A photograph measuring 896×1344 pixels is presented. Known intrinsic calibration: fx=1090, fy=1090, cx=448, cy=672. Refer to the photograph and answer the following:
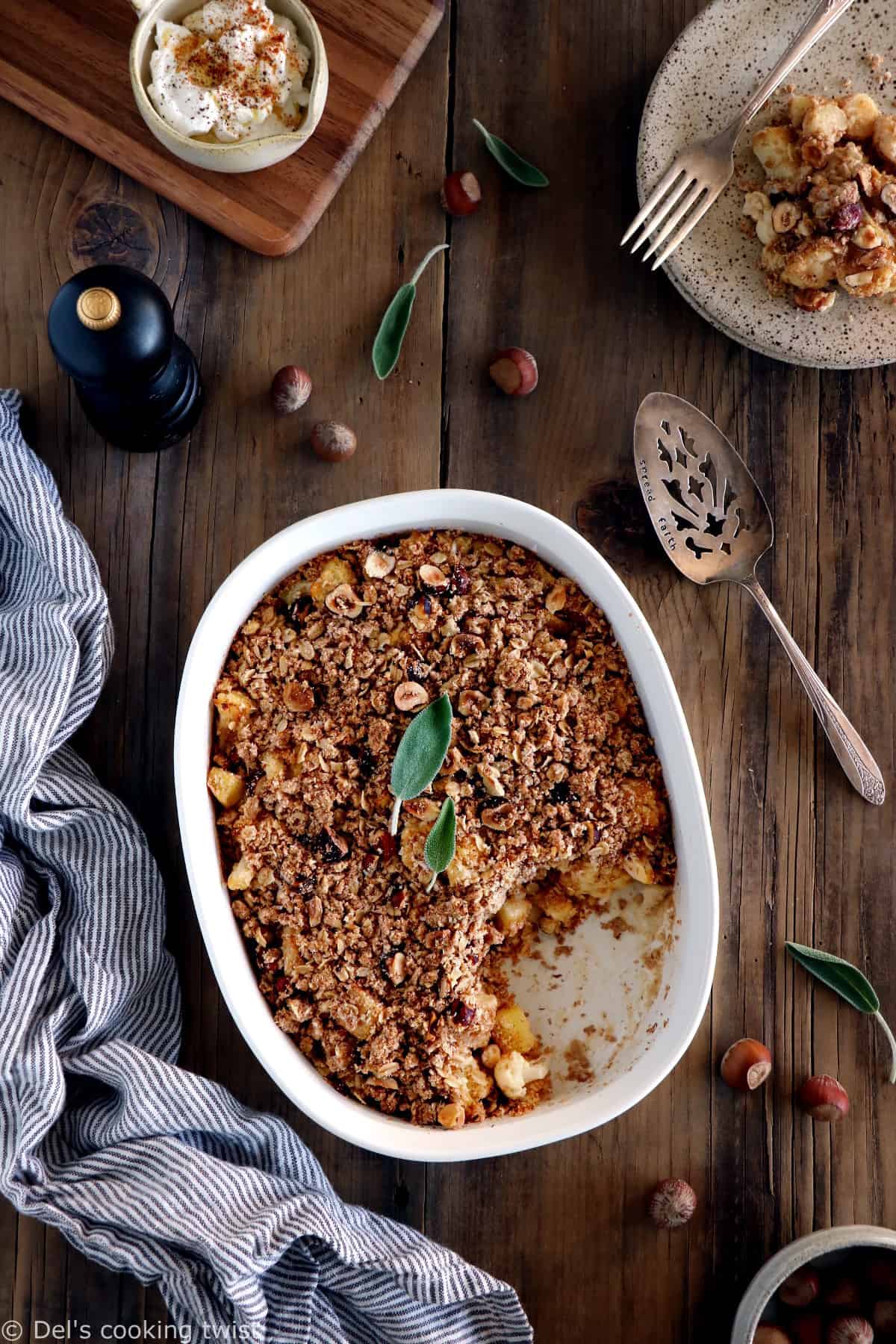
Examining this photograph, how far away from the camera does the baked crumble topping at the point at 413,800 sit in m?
1.29

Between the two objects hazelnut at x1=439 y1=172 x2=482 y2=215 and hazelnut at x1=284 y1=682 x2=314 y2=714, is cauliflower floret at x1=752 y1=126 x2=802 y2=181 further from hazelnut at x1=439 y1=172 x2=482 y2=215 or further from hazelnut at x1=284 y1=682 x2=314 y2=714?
hazelnut at x1=284 y1=682 x2=314 y2=714

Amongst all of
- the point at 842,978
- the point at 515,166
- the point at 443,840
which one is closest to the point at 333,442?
the point at 515,166

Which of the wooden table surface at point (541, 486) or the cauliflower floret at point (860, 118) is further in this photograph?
the wooden table surface at point (541, 486)

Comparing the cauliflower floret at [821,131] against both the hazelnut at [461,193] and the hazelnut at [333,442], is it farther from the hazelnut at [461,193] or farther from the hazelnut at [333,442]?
the hazelnut at [333,442]

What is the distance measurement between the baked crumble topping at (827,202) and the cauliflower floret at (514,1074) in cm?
101

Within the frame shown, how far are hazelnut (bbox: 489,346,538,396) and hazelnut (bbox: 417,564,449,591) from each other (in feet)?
0.98

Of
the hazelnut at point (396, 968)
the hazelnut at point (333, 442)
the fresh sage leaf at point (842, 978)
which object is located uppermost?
the hazelnut at point (333, 442)

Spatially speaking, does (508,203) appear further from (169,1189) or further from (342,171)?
(169,1189)

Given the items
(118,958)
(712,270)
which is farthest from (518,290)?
(118,958)

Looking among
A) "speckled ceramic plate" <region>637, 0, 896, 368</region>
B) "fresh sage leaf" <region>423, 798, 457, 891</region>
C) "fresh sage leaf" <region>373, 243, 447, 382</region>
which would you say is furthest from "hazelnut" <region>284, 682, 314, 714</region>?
"speckled ceramic plate" <region>637, 0, 896, 368</region>

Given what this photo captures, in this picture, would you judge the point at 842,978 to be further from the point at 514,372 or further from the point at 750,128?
the point at 750,128

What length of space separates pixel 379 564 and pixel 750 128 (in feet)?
2.45

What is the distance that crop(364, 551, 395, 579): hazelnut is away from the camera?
133 centimetres

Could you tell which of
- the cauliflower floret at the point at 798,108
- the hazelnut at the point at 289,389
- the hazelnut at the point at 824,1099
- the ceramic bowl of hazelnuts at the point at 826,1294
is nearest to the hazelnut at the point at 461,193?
the hazelnut at the point at 289,389
